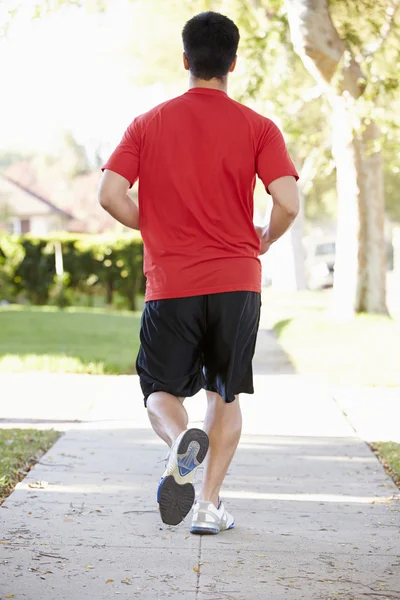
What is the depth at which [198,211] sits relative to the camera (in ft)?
13.0

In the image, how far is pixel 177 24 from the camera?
73.8ft

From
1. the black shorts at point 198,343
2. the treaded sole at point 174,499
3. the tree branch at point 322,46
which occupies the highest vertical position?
the tree branch at point 322,46

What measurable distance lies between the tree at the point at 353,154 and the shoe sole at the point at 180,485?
9855mm

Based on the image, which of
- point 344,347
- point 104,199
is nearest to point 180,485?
point 104,199

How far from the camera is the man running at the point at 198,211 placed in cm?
398

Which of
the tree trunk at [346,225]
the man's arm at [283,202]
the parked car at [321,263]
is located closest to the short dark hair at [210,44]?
the man's arm at [283,202]

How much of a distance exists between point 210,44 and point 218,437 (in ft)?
5.42

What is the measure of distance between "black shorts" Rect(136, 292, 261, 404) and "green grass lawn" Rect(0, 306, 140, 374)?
19.0ft

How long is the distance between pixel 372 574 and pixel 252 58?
38.7 feet

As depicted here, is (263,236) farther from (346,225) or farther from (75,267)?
(75,267)

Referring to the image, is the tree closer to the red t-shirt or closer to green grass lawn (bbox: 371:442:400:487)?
green grass lawn (bbox: 371:442:400:487)

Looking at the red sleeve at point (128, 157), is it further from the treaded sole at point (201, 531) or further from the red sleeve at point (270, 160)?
the treaded sole at point (201, 531)

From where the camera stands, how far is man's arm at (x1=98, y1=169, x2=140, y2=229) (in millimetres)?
4008

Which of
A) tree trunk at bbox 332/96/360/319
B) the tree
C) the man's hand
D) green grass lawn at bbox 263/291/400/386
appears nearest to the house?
green grass lawn at bbox 263/291/400/386
